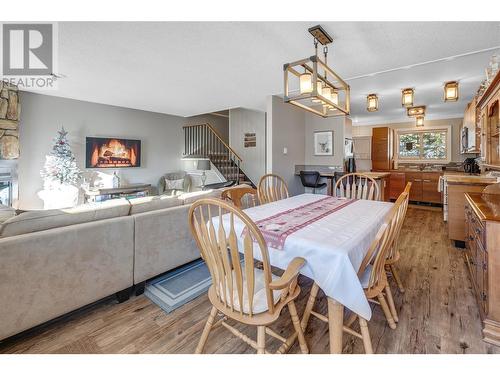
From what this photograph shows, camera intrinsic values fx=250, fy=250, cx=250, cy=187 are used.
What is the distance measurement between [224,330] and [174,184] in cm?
517

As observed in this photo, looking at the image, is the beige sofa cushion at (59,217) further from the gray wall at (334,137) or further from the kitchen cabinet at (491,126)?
the gray wall at (334,137)

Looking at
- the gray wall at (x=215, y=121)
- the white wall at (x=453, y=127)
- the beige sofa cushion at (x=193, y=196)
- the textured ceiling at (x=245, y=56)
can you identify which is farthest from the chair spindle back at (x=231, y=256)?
the white wall at (x=453, y=127)

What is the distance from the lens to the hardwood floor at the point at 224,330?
5.03 feet

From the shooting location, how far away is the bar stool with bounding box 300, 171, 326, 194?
4.80 metres

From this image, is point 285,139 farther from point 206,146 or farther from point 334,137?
point 206,146

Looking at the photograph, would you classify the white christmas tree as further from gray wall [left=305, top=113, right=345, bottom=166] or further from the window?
the window

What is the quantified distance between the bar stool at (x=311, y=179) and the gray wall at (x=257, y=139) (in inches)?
61.7

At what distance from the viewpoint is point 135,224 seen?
206 centimetres

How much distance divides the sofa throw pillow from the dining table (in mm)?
4831

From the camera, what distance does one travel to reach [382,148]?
691 cm
